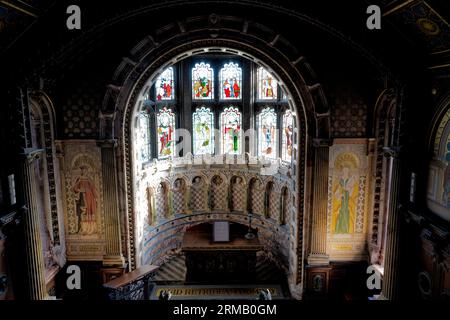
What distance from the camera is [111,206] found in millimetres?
14914

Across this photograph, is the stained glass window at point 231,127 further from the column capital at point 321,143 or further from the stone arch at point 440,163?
the stone arch at point 440,163

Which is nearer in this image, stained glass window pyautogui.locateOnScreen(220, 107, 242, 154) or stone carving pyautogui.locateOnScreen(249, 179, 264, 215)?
stone carving pyautogui.locateOnScreen(249, 179, 264, 215)

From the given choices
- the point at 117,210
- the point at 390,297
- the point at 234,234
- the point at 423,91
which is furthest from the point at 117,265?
the point at 423,91

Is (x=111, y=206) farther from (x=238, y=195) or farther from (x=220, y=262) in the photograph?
(x=238, y=195)

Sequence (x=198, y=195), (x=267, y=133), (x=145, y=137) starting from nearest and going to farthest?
(x=145, y=137) → (x=267, y=133) → (x=198, y=195)

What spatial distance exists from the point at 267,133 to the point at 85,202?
9.43 m

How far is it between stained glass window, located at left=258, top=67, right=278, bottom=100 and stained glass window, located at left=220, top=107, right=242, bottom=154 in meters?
1.55

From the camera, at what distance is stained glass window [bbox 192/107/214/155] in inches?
803

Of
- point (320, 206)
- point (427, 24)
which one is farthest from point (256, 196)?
point (427, 24)

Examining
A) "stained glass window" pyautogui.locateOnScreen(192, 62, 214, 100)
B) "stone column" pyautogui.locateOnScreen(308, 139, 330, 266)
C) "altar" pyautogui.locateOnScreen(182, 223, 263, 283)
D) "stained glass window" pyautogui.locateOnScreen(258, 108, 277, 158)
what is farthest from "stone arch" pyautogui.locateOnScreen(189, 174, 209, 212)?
"stone column" pyautogui.locateOnScreen(308, 139, 330, 266)

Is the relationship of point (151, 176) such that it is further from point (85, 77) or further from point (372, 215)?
point (372, 215)

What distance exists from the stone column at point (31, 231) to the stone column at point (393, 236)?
10.2m

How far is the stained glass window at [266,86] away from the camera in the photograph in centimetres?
1966

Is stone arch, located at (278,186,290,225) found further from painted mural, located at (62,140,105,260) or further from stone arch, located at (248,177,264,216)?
painted mural, located at (62,140,105,260)
